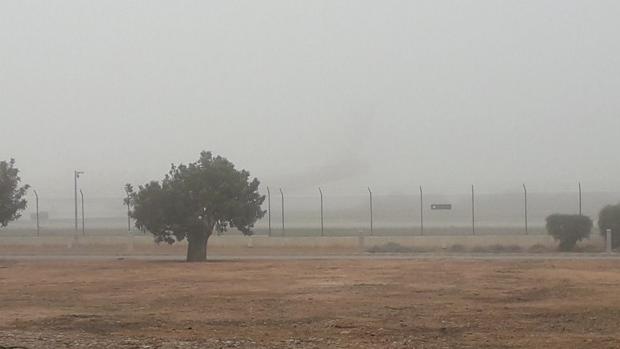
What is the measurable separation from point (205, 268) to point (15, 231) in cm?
3691

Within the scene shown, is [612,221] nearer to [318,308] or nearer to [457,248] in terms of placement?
[457,248]

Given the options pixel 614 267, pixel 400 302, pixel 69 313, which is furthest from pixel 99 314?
pixel 614 267

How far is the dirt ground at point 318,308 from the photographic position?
13.7m

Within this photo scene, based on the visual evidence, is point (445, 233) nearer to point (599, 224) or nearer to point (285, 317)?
point (599, 224)

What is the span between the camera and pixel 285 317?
1712 cm

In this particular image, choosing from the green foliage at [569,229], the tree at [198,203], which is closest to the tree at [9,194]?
the tree at [198,203]

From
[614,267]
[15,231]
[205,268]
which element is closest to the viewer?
[614,267]

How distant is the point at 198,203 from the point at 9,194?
13.1m

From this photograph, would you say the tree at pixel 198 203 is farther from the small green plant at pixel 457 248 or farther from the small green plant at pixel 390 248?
the small green plant at pixel 457 248

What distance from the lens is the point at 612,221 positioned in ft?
165

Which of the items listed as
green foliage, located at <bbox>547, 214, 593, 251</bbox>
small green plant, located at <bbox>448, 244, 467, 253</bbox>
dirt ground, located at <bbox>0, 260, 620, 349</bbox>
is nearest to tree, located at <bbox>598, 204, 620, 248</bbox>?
green foliage, located at <bbox>547, 214, 593, 251</bbox>

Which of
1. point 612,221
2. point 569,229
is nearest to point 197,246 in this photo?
point 569,229

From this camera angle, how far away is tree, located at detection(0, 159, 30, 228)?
46125 millimetres

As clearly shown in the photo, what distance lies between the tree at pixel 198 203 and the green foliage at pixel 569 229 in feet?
67.0
